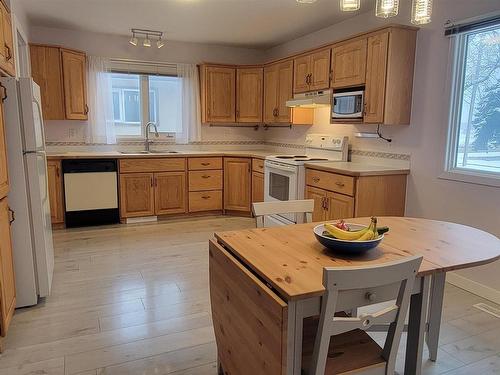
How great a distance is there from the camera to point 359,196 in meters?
3.27

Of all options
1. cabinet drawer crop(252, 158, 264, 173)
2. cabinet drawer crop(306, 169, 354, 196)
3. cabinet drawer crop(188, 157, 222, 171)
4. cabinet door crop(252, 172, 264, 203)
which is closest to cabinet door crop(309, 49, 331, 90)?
cabinet drawer crop(306, 169, 354, 196)

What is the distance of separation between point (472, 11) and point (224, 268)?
9.06 feet

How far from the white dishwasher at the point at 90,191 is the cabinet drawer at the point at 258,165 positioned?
1804 millimetres

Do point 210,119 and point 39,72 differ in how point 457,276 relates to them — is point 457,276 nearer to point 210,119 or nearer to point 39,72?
point 210,119

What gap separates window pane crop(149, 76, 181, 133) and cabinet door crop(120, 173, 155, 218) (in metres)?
0.98

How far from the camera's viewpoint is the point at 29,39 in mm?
4469

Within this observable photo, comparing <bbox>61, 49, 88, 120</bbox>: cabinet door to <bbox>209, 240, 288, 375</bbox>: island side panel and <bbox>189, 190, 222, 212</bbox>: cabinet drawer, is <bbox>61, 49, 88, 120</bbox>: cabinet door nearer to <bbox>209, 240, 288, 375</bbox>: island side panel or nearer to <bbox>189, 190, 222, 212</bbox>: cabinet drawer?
<bbox>189, 190, 222, 212</bbox>: cabinet drawer

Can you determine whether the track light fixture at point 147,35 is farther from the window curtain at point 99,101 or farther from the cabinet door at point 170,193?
the cabinet door at point 170,193

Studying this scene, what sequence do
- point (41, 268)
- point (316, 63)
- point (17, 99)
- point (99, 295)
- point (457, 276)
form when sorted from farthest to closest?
point (316, 63) → point (457, 276) → point (99, 295) → point (41, 268) → point (17, 99)

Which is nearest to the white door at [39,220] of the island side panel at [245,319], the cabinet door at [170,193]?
the island side panel at [245,319]

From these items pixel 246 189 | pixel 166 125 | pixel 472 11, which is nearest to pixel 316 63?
pixel 472 11

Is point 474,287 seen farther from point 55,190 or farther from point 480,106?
point 55,190

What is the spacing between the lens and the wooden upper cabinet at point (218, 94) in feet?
17.4

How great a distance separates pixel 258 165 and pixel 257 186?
289 millimetres
